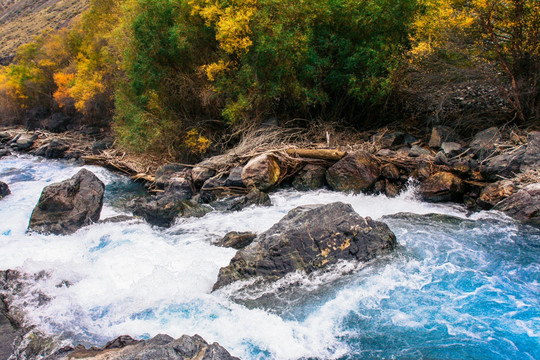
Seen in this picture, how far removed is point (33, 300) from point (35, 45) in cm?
3369

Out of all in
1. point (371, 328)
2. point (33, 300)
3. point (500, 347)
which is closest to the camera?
point (500, 347)

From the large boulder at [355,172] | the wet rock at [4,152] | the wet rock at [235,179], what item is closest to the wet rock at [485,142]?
the large boulder at [355,172]

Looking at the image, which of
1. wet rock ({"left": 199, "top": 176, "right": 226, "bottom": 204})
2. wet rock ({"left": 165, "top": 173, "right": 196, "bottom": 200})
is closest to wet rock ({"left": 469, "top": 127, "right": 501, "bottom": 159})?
wet rock ({"left": 199, "top": 176, "right": 226, "bottom": 204})

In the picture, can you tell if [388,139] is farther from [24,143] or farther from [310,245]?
[24,143]

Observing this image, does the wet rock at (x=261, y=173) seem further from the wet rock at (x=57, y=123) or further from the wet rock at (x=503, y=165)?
the wet rock at (x=57, y=123)

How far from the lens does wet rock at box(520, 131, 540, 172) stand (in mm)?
9359

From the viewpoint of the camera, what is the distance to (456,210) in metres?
9.70

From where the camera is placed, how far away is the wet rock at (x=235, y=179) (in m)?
12.5

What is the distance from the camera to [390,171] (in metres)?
11.4

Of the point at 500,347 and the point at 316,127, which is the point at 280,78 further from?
the point at 500,347

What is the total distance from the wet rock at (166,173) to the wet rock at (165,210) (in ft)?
10.6

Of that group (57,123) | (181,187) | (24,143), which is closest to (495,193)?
(181,187)

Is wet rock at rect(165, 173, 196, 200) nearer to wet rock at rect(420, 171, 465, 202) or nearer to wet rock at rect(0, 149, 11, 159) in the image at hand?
wet rock at rect(420, 171, 465, 202)

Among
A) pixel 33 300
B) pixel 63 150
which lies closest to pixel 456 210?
pixel 33 300
